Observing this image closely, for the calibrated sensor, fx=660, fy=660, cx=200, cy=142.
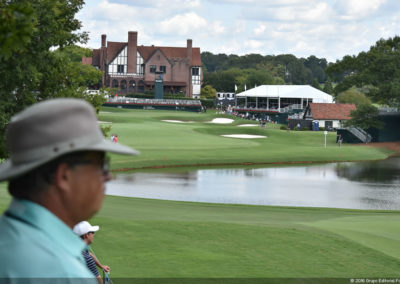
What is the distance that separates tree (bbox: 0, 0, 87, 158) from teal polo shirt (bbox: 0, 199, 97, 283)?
14.2m

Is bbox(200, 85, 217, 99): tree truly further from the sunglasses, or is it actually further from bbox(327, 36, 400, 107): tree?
the sunglasses

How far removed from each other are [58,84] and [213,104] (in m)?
110

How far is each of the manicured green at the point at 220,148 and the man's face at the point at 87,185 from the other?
1721 inches

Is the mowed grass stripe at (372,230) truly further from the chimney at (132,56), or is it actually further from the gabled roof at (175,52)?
the gabled roof at (175,52)

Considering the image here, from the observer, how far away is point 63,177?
2.54m

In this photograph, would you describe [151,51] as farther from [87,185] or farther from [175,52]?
[87,185]

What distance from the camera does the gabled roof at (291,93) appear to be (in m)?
114

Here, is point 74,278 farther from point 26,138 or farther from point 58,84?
point 58,84

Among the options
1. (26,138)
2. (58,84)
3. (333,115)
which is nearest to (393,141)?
(333,115)

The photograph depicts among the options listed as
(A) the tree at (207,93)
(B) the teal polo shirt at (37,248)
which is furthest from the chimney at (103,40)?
(B) the teal polo shirt at (37,248)

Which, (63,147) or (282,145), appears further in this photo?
(282,145)

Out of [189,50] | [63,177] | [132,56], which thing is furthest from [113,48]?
[63,177]

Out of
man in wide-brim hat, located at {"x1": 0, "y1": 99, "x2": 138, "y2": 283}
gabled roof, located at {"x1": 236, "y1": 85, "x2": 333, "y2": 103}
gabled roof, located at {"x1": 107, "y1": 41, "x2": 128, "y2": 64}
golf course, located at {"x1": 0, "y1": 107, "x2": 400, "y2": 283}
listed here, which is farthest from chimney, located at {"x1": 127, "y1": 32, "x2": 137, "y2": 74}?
man in wide-brim hat, located at {"x1": 0, "y1": 99, "x2": 138, "y2": 283}

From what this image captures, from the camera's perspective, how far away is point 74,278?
234 centimetres
